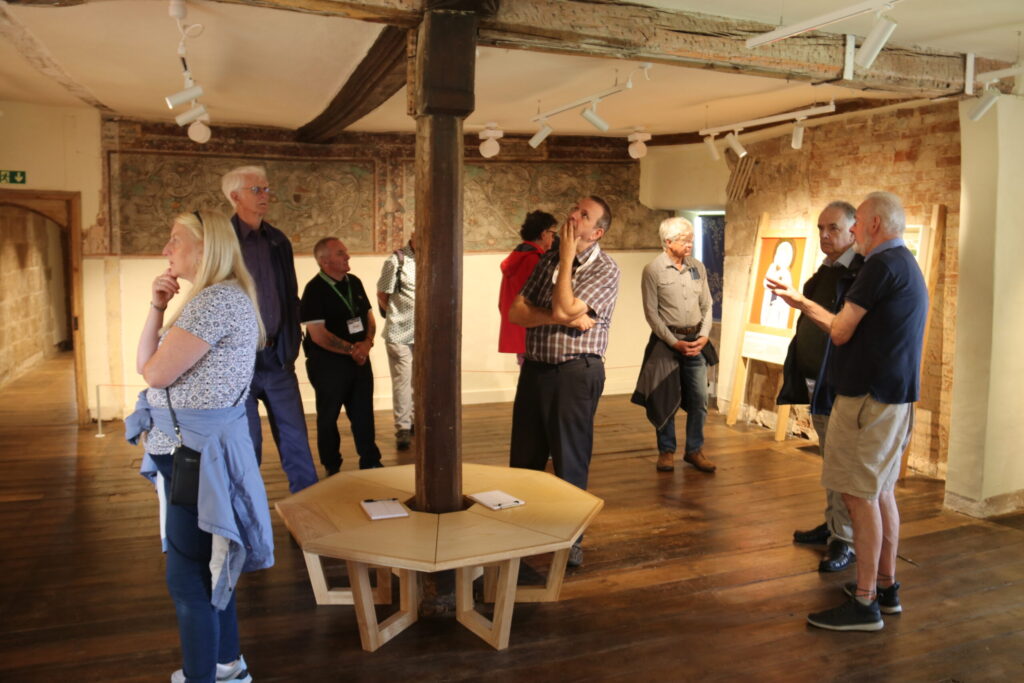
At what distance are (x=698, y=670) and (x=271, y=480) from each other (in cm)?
330

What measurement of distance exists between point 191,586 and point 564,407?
179cm

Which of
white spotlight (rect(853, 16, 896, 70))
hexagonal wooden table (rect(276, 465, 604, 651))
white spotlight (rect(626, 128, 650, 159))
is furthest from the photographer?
white spotlight (rect(626, 128, 650, 159))

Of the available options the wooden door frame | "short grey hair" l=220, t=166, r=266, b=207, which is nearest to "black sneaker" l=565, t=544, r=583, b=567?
"short grey hair" l=220, t=166, r=266, b=207

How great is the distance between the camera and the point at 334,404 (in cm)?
527

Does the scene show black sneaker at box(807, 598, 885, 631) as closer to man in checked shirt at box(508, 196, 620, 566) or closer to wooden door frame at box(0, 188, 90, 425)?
man in checked shirt at box(508, 196, 620, 566)

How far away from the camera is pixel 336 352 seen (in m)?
5.21

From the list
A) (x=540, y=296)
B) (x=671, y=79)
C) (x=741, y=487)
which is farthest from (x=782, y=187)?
(x=540, y=296)

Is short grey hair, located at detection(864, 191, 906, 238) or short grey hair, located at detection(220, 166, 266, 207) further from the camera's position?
short grey hair, located at detection(220, 166, 266, 207)

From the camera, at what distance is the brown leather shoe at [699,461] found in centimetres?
586

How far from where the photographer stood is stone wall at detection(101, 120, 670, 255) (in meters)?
7.48

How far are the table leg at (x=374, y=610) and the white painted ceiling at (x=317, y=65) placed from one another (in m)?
2.69

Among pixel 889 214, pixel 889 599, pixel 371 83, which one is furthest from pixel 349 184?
pixel 889 599

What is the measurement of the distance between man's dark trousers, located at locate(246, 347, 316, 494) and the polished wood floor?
0.42 m

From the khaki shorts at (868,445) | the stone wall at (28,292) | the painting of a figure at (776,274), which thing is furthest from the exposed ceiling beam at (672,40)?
the stone wall at (28,292)
